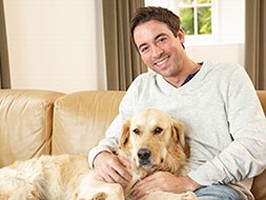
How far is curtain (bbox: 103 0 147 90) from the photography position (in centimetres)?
389

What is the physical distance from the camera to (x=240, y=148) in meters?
1.44

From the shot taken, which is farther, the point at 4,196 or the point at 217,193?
the point at 4,196

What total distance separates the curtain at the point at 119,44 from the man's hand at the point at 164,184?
2.53 metres

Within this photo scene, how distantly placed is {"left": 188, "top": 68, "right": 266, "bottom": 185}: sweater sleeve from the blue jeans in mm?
23

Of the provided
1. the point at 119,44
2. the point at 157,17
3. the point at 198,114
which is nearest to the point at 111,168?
the point at 198,114

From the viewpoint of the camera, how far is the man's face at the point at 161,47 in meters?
1.62

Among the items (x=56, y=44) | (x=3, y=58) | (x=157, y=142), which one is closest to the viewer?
(x=157, y=142)

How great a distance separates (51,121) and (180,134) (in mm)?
933

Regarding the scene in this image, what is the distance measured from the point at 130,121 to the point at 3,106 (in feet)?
3.45

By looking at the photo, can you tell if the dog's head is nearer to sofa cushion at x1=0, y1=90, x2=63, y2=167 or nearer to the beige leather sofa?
the beige leather sofa

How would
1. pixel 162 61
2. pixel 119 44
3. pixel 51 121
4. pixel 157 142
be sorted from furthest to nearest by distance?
pixel 119 44
pixel 51 121
pixel 162 61
pixel 157 142

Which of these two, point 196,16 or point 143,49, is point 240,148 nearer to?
point 143,49

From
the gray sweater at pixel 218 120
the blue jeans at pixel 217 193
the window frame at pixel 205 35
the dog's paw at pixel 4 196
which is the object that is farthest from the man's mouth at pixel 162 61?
the window frame at pixel 205 35

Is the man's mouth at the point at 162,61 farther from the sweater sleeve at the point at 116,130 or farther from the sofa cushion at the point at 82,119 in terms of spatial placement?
the sofa cushion at the point at 82,119
